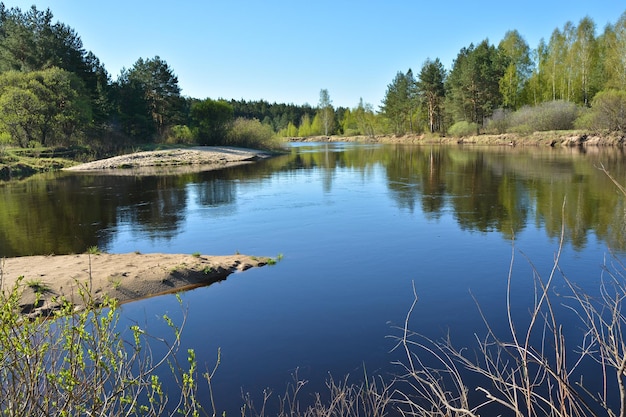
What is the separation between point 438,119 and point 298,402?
91843 mm

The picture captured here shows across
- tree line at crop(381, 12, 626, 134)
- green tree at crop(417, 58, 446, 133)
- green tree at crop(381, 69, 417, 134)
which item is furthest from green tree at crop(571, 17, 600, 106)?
green tree at crop(381, 69, 417, 134)

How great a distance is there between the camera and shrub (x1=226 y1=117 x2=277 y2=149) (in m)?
63.4

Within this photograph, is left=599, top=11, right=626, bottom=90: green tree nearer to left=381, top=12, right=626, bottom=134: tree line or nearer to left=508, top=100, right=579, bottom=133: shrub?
left=381, top=12, right=626, bottom=134: tree line

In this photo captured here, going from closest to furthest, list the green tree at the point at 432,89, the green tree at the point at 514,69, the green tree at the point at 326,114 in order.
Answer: the green tree at the point at 514,69 < the green tree at the point at 432,89 < the green tree at the point at 326,114

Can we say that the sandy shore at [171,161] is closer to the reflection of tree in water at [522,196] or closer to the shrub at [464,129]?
the reflection of tree in water at [522,196]

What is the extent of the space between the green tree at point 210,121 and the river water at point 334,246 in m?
32.4

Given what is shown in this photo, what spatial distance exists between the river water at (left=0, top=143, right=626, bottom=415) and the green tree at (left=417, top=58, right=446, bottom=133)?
61582 millimetres

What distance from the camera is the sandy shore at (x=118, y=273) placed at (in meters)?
10.1

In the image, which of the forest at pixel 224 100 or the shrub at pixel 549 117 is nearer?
the forest at pixel 224 100

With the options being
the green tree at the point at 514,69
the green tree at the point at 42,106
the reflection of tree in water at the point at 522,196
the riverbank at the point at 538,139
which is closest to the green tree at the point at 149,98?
the green tree at the point at 42,106

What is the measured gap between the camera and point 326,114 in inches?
5320

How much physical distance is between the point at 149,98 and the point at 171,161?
1961 centimetres

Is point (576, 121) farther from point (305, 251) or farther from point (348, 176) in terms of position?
point (305, 251)

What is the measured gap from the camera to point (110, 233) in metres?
17.0
